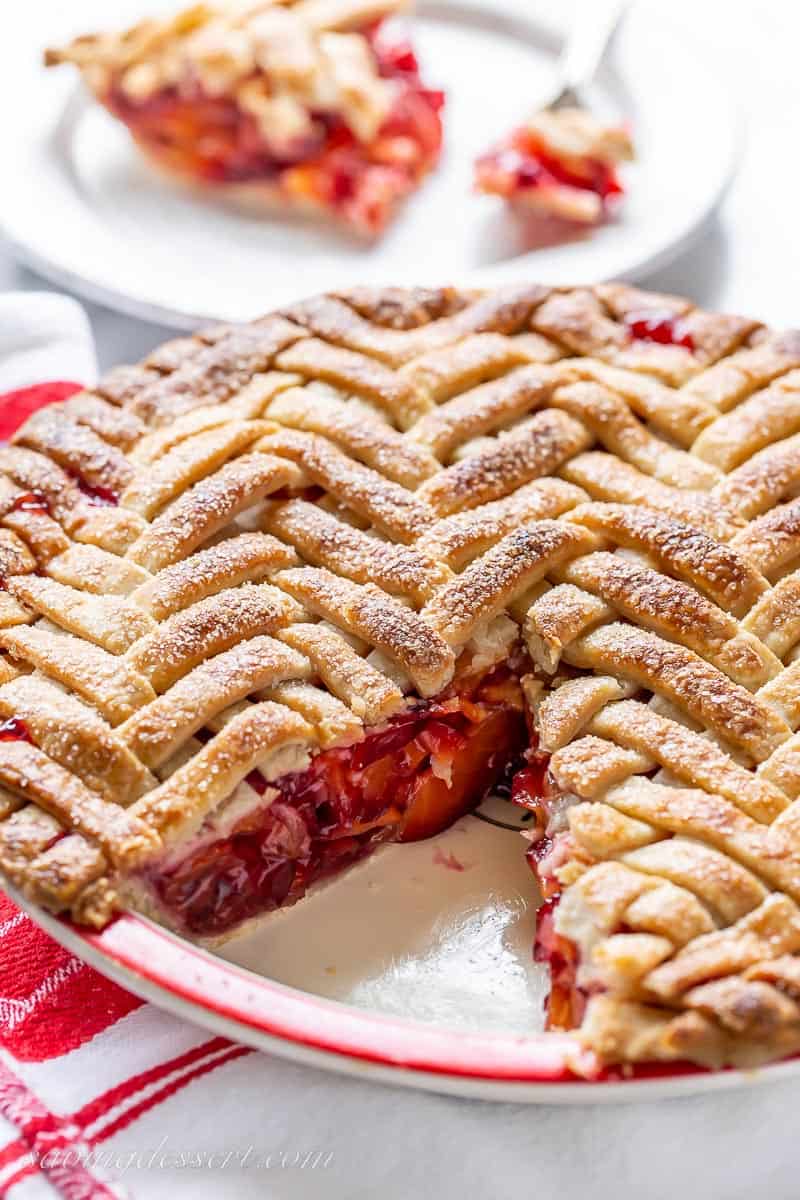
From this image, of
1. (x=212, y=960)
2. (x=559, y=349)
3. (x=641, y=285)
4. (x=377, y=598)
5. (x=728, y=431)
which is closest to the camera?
(x=212, y=960)

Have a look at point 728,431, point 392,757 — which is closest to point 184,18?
point 728,431

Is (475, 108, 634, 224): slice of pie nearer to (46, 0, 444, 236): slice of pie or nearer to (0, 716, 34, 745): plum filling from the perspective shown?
(46, 0, 444, 236): slice of pie

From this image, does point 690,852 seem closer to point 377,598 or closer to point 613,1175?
point 613,1175

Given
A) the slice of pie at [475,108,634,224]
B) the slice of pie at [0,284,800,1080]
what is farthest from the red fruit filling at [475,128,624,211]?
the slice of pie at [0,284,800,1080]

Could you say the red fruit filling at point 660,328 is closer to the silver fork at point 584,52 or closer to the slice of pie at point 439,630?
the slice of pie at point 439,630

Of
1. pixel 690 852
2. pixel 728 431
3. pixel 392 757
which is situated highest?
pixel 728 431

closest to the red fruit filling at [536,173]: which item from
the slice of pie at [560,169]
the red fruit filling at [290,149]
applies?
the slice of pie at [560,169]

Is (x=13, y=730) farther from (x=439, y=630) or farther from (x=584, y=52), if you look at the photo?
(x=584, y=52)

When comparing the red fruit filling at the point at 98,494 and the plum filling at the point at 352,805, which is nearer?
the plum filling at the point at 352,805
